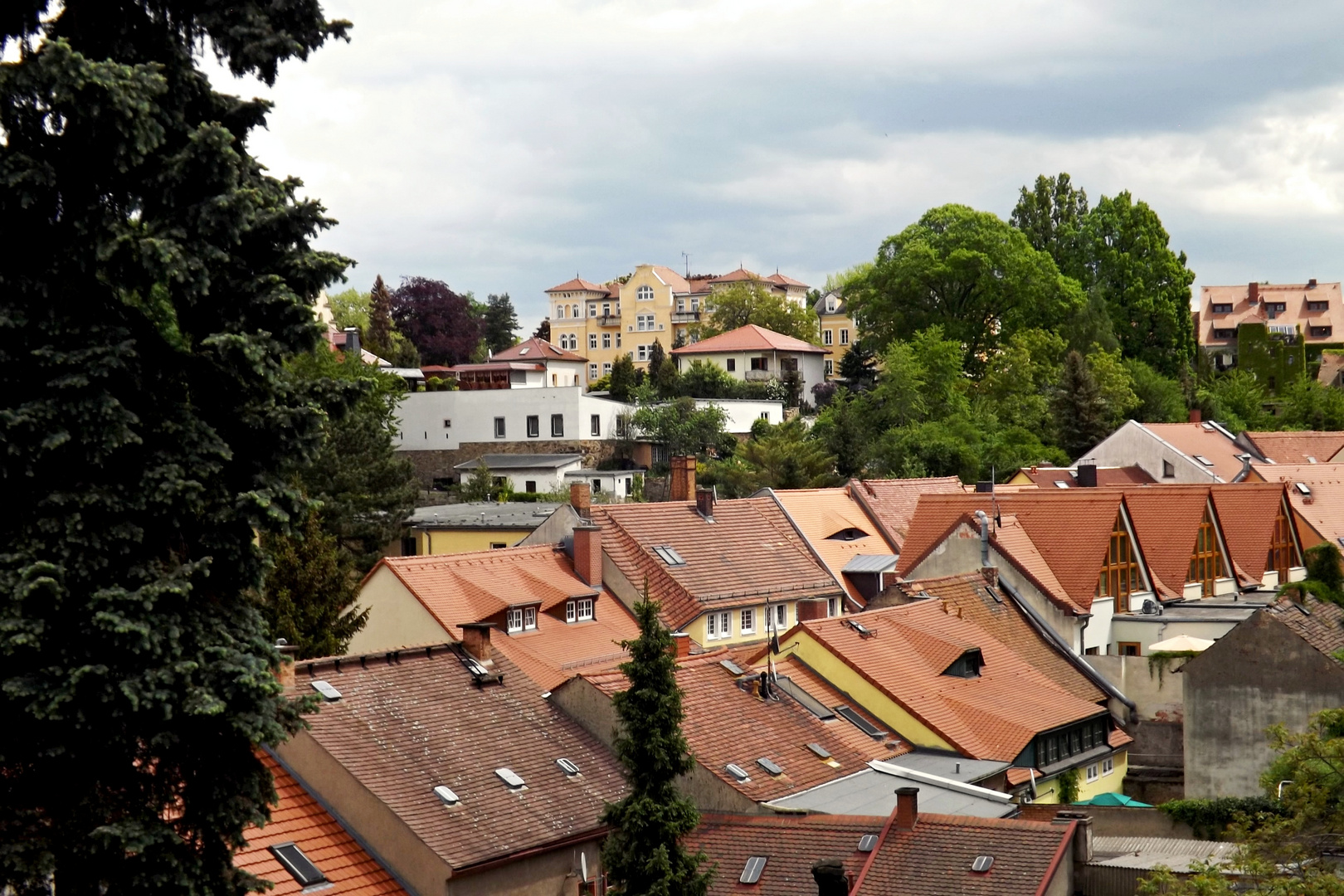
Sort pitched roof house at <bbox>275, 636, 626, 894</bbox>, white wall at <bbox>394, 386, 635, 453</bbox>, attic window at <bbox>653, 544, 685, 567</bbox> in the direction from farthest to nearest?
white wall at <bbox>394, 386, 635, 453</bbox> → attic window at <bbox>653, 544, 685, 567</bbox> → pitched roof house at <bbox>275, 636, 626, 894</bbox>

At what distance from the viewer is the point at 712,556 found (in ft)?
147

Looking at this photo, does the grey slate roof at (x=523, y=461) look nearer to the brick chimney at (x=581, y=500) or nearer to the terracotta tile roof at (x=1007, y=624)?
the brick chimney at (x=581, y=500)

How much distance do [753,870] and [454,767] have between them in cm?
464

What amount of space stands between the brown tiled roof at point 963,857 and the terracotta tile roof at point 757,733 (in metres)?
3.55

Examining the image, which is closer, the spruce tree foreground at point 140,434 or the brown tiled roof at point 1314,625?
the spruce tree foreground at point 140,434

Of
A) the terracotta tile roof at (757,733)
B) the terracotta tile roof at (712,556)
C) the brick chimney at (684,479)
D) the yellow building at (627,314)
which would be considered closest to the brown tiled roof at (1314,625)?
the terracotta tile roof at (757,733)

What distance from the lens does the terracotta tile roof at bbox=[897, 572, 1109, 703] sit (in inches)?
1473

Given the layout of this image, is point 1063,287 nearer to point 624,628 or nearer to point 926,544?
point 926,544

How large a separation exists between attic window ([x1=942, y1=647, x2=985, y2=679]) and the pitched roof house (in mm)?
10535

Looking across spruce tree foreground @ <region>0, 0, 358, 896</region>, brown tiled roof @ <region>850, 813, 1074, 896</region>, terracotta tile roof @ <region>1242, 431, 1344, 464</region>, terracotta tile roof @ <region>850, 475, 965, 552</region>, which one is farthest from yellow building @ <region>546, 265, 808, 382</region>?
spruce tree foreground @ <region>0, 0, 358, 896</region>

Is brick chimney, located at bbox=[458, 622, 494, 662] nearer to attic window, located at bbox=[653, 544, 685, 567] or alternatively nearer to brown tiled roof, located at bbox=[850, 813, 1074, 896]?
brown tiled roof, located at bbox=[850, 813, 1074, 896]

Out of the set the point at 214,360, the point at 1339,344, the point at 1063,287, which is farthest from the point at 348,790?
the point at 1339,344

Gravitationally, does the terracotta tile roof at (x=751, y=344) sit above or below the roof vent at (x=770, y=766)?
above

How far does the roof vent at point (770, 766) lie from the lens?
26.8m
